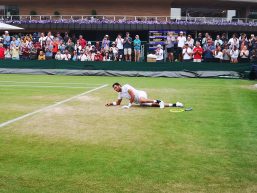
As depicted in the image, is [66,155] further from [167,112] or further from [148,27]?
[148,27]

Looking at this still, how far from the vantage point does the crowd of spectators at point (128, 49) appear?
25.8 m

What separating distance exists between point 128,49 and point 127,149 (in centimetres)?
2062

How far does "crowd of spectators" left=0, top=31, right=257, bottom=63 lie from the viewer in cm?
2578

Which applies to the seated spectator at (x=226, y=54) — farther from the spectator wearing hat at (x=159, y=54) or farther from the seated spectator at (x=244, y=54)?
the spectator wearing hat at (x=159, y=54)

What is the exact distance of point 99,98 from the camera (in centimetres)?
1452

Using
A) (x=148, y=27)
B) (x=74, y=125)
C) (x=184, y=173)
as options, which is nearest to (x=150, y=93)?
(x=74, y=125)

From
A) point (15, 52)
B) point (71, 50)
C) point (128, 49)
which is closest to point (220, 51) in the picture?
point (128, 49)

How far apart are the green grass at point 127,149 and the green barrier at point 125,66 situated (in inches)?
434

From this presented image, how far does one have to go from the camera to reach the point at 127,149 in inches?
291

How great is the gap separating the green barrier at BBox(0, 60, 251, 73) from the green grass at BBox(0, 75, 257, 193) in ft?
36.2

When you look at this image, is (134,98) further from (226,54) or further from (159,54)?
(159,54)

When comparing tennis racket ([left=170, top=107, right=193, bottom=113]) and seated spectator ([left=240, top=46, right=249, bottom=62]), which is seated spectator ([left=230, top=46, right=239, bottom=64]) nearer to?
seated spectator ([left=240, top=46, right=249, bottom=62])

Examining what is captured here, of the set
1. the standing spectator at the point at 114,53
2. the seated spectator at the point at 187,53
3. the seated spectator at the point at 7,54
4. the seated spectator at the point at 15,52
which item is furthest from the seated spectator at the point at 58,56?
the seated spectator at the point at 187,53

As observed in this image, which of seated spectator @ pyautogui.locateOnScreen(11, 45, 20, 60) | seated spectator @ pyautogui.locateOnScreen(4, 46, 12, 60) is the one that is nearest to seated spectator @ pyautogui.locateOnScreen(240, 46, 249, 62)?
seated spectator @ pyautogui.locateOnScreen(11, 45, 20, 60)
